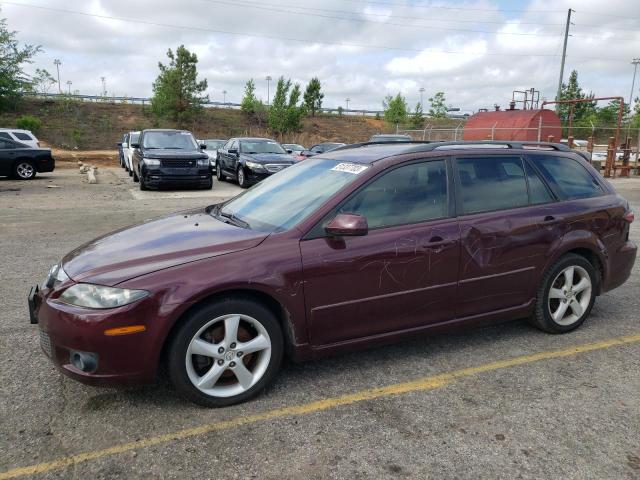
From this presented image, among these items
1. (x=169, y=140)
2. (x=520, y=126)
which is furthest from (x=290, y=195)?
(x=520, y=126)

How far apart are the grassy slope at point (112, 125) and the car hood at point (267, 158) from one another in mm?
28468

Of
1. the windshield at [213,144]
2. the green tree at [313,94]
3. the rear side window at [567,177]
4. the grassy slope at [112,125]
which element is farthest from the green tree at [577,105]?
the rear side window at [567,177]

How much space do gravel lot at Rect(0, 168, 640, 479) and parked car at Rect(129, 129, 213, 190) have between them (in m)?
10.4

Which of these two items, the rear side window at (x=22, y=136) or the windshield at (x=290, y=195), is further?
the rear side window at (x=22, y=136)

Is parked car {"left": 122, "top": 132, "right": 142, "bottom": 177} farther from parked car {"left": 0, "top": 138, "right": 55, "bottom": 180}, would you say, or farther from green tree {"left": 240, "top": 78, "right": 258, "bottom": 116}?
green tree {"left": 240, "top": 78, "right": 258, "bottom": 116}

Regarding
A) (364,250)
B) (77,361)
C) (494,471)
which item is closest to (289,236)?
(364,250)

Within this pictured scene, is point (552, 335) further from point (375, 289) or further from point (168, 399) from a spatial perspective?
point (168, 399)

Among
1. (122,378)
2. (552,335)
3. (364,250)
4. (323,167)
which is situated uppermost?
(323,167)

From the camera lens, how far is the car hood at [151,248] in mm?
2898

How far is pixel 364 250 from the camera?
3281 mm

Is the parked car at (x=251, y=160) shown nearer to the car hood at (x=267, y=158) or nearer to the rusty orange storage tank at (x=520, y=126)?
the car hood at (x=267, y=158)

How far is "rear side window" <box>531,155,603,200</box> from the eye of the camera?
4207 mm

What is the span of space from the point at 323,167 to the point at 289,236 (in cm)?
100

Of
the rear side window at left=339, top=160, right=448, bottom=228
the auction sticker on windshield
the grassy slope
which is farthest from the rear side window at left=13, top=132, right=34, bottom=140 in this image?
the rear side window at left=339, top=160, right=448, bottom=228
